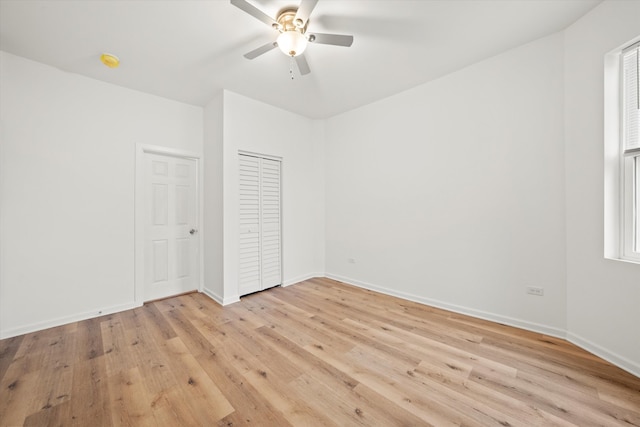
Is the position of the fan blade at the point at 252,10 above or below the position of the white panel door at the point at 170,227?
above

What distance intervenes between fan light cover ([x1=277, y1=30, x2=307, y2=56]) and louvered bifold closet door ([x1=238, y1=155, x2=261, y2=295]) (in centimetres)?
179

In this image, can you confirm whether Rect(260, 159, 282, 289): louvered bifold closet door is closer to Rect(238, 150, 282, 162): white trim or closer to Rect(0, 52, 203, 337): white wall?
Rect(238, 150, 282, 162): white trim

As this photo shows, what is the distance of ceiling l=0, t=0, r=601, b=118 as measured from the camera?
185 centimetres

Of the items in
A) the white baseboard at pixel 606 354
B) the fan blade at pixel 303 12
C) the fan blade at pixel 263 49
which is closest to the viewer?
the fan blade at pixel 303 12

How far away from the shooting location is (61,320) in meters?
2.55

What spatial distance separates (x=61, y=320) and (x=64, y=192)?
4.49ft

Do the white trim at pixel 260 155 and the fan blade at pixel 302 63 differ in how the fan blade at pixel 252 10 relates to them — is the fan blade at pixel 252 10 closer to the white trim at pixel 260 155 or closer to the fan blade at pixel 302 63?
the fan blade at pixel 302 63

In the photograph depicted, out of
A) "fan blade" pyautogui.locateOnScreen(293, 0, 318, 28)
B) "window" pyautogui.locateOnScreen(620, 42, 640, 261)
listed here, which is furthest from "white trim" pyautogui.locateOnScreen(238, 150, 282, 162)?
"window" pyautogui.locateOnScreen(620, 42, 640, 261)

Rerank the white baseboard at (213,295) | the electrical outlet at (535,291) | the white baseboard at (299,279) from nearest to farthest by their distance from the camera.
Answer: the electrical outlet at (535,291)
the white baseboard at (213,295)
the white baseboard at (299,279)

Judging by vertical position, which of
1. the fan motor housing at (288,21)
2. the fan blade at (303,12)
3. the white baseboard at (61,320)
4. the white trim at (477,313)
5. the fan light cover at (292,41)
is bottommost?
the white baseboard at (61,320)

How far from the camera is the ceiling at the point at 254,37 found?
6.07ft

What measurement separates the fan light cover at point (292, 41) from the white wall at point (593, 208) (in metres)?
2.33

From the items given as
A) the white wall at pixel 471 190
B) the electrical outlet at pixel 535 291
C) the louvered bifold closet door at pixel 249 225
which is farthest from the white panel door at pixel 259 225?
the electrical outlet at pixel 535 291

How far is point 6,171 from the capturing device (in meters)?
2.33
